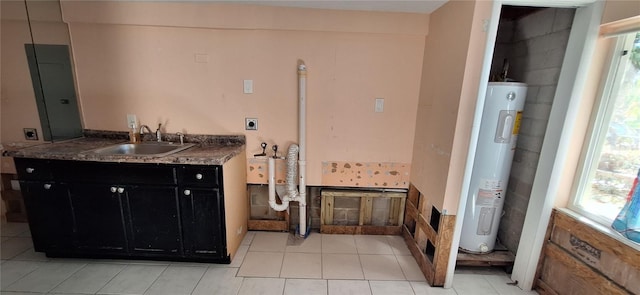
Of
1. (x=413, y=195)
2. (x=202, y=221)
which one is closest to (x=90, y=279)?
(x=202, y=221)

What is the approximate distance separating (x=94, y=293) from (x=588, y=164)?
11.1 feet

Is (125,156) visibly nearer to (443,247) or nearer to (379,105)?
(379,105)

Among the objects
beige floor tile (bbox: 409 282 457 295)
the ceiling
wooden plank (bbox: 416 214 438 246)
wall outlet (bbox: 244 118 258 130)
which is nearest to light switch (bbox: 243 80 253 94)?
wall outlet (bbox: 244 118 258 130)

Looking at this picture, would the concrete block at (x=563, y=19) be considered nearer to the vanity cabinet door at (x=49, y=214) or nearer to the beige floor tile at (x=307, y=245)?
the beige floor tile at (x=307, y=245)

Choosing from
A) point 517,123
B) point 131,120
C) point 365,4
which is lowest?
point 131,120

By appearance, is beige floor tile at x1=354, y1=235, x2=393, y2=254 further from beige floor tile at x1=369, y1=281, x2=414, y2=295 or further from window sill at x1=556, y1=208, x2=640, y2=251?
window sill at x1=556, y1=208, x2=640, y2=251

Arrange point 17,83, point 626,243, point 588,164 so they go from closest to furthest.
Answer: point 626,243, point 588,164, point 17,83

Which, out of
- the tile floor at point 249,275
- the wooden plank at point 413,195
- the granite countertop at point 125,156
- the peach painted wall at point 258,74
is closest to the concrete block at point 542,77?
the peach painted wall at point 258,74

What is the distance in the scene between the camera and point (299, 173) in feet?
7.52

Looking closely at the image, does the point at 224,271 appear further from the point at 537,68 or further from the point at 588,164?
the point at 537,68

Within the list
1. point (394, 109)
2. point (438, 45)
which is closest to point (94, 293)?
point (394, 109)

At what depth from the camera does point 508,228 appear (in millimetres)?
2047

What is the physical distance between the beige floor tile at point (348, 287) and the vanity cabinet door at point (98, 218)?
1.63 metres

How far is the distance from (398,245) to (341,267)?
668 millimetres
